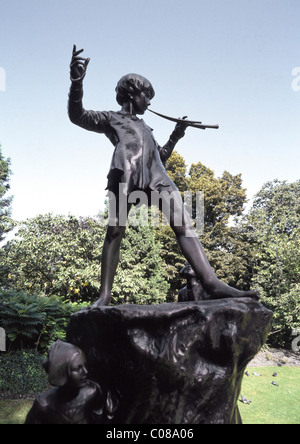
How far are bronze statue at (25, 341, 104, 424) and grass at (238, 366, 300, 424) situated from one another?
6466 mm

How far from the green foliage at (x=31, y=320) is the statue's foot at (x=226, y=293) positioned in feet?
19.2

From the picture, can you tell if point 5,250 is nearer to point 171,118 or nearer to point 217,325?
point 171,118

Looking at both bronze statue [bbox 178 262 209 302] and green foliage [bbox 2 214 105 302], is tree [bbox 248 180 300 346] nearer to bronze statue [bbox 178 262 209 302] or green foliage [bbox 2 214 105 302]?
green foliage [bbox 2 214 105 302]

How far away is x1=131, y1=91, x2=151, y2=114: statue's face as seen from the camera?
10.7ft

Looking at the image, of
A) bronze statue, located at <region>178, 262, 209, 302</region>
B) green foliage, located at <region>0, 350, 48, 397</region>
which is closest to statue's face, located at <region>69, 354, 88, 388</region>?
bronze statue, located at <region>178, 262, 209, 302</region>

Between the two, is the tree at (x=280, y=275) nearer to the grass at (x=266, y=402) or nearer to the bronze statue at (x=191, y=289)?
the grass at (x=266, y=402)

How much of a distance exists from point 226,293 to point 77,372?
3.52 ft

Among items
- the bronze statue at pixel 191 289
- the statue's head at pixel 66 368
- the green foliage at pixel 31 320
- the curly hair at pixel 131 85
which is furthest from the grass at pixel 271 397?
the curly hair at pixel 131 85

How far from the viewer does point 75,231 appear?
49.8 feet

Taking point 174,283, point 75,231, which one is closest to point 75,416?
point 75,231

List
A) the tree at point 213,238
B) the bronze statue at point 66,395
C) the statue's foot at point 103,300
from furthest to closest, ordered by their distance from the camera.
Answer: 1. the tree at point 213,238
2. the statue's foot at point 103,300
3. the bronze statue at point 66,395

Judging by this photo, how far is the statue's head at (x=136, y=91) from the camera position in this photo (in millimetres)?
3217

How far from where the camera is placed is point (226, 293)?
2.29 m

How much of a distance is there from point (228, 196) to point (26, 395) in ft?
66.0
